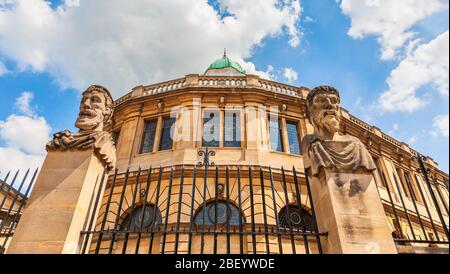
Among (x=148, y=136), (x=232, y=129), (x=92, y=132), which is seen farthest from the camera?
(x=148, y=136)

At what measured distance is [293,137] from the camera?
14039 mm

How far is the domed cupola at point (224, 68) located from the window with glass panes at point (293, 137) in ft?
29.5

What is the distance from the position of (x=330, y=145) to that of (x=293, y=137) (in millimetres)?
10331

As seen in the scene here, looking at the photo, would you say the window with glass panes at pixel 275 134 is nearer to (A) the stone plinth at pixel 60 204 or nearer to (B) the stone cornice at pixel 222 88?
(B) the stone cornice at pixel 222 88

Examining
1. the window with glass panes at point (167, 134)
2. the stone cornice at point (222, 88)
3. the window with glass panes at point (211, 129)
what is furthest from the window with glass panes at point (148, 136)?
the window with glass panes at point (211, 129)

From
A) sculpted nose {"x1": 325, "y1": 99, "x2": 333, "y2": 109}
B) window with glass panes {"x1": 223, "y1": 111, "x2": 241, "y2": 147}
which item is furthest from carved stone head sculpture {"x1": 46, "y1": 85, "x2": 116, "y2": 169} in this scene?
window with glass panes {"x1": 223, "y1": 111, "x2": 241, "y2": 147}

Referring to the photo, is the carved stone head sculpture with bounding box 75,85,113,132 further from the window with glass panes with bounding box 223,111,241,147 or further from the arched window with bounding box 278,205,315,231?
the window with glass panes with bounding box 223,111,241,147

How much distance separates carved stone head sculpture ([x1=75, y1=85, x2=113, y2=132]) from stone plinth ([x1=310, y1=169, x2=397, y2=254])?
347 centimetres

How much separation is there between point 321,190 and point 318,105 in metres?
1.39

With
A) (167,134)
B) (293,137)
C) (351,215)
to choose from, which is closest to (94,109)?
(351,215)

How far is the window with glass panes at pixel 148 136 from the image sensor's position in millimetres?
13828

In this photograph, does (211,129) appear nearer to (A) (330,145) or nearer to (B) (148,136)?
(B) (148,136)
